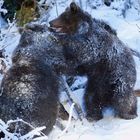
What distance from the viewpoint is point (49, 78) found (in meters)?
5.19

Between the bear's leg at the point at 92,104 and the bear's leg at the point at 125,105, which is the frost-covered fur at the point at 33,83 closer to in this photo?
the bear's leg at the point at 92,104

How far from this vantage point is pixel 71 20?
574cm

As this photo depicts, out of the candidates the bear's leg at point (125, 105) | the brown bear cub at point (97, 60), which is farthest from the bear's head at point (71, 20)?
the bear's leg at point (125, 105)

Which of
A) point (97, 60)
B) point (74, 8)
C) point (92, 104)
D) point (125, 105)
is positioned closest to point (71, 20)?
point (74, 8)

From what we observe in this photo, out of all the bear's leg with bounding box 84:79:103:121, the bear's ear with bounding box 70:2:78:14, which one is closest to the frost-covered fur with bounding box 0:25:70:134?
the bear's ear with bounding box 70:2:78:14

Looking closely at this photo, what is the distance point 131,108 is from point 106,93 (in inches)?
14.7

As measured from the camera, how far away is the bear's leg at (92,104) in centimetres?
600

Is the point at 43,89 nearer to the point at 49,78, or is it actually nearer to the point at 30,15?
the point at 49,78

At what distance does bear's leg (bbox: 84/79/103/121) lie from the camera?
6.00 meters

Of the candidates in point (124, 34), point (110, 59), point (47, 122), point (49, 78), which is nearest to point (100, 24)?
point (110, 59)

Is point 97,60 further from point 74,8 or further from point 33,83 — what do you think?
point 33,83

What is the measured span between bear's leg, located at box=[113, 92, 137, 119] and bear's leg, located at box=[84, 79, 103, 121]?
200mm

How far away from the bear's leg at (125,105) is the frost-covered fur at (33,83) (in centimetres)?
89

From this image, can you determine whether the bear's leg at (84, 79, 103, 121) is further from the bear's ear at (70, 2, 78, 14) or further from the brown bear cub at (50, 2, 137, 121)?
the bear's ear at (70, 2, 78, 14)
